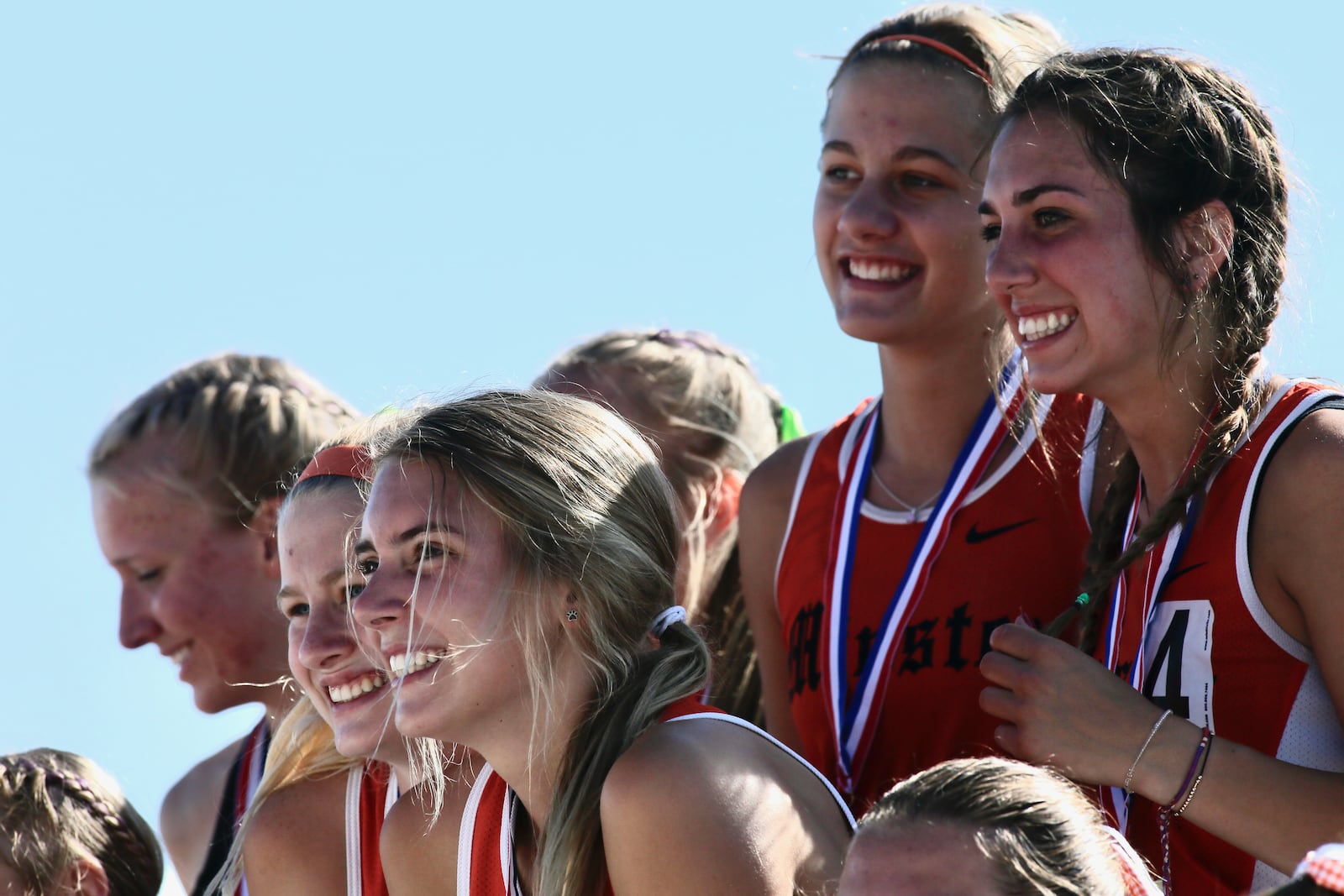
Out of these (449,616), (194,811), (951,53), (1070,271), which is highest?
(951,53)

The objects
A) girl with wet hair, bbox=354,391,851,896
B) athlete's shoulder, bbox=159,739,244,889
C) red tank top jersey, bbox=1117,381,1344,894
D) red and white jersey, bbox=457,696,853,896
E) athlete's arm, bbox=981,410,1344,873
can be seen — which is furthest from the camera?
athlete's shoulder, bbox=159,739,244,889

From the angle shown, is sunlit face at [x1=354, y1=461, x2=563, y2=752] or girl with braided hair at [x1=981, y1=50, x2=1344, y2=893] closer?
girl with braided hair at [x1=981, y1=50, x2=1344, y2=893]

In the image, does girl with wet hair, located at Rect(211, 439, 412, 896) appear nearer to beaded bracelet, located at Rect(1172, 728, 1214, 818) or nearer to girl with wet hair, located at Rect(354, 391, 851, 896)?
girl with wet hair, located at Rect(354, 391, 851, 896)

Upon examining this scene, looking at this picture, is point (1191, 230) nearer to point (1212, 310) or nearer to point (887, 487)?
point (1212, 310)

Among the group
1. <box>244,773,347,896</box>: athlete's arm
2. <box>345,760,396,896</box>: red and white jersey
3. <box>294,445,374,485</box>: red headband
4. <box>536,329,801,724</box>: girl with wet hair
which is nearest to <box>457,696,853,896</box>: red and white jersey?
<box>345,760,396,896</box>: red and white jersey

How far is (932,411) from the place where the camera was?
3.89m

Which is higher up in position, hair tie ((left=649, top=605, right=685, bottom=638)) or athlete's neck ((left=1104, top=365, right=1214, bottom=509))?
athlete's neck ((left=1104, top=365, right=1214, bottom=509))

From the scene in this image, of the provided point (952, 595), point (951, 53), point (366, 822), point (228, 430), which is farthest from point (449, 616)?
point (228, 430)

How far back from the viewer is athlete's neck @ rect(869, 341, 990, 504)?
386 cm

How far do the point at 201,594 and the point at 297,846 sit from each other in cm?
114

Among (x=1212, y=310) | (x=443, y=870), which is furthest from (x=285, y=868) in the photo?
(x=1212, y=310)

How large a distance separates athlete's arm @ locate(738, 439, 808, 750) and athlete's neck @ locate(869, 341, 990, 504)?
0.98 ft

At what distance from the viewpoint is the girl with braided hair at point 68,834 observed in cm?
393

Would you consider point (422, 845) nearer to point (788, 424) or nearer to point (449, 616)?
point (449, 616)
